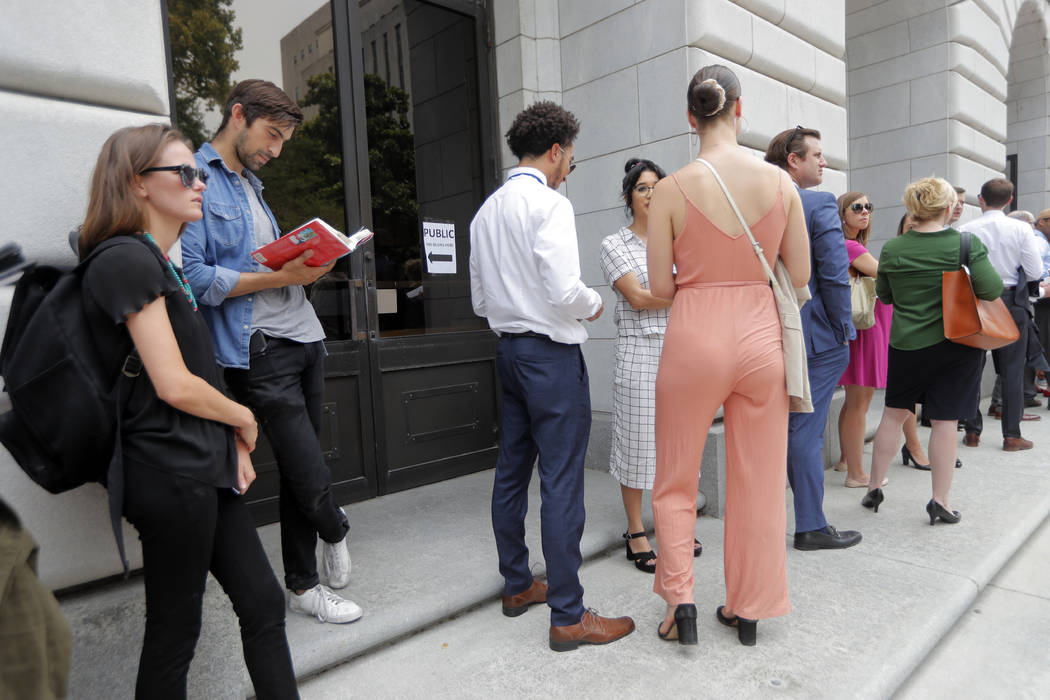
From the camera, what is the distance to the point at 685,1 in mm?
4188

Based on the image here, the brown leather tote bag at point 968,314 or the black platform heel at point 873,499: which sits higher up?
the brown leather tote bag at point 968,314

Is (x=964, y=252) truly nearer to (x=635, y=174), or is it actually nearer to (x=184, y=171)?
(x=635, y=174)

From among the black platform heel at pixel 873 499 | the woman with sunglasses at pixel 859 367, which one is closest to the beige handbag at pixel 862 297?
the woman with sunglasses at pixel 859 367

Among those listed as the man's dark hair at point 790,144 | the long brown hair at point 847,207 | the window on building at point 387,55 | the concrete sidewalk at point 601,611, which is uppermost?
the window on building at point 387,55

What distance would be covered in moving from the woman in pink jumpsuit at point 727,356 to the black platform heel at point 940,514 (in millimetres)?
1856

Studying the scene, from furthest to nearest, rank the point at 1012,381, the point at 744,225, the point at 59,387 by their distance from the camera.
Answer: the point at 1012,381, the point at 744,225, the point at 59,387

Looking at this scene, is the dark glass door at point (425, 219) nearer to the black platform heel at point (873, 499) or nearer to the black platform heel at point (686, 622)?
the black platform heel at point (686, 622)

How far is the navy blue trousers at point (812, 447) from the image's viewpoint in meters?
3.49

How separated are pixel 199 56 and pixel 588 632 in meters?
3.52

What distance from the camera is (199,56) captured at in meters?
3.62

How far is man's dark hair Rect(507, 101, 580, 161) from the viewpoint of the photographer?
104 inches

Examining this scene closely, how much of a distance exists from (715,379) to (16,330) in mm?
2079

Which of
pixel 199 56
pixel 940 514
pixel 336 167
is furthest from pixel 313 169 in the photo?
pixel 940 514

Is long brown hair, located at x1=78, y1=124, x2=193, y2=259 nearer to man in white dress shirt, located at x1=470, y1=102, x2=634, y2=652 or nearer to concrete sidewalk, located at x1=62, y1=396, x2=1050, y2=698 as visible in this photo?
concrete sidewalk, located at x1=62, y1=396, x2=1050, y2=698
